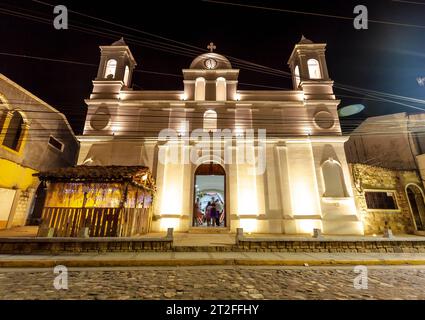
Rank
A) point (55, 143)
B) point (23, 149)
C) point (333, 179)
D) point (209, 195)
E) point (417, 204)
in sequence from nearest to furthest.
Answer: point (333, 179) → point (23, 149) → point (417, 204) → point (55, 143) → point (209, 195)

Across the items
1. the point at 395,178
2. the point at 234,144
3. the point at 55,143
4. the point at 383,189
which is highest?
the point at 55,143

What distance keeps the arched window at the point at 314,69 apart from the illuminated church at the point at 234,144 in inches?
3.3

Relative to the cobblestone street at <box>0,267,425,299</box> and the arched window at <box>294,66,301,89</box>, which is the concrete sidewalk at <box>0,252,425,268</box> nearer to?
the cobblestone street at <box>0,267,425,299</box>

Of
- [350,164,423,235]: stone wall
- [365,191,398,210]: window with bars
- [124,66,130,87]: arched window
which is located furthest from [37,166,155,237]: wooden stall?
[365,191,398,210]: window with bars

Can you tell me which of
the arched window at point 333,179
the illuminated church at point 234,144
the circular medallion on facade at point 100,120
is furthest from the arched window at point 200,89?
the arched window at point 333,179

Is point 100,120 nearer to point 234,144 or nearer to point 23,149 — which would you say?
point 23,149

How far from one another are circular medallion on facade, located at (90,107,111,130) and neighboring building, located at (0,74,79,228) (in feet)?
15.8

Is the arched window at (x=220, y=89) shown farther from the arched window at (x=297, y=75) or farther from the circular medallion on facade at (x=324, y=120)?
the circular medallion on facade at (x=324, y=120)

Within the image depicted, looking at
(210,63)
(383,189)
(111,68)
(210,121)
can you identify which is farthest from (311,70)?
(111,68)

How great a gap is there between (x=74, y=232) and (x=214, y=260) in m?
7.36

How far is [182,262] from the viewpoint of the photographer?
682 cm

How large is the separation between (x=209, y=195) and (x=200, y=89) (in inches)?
433
